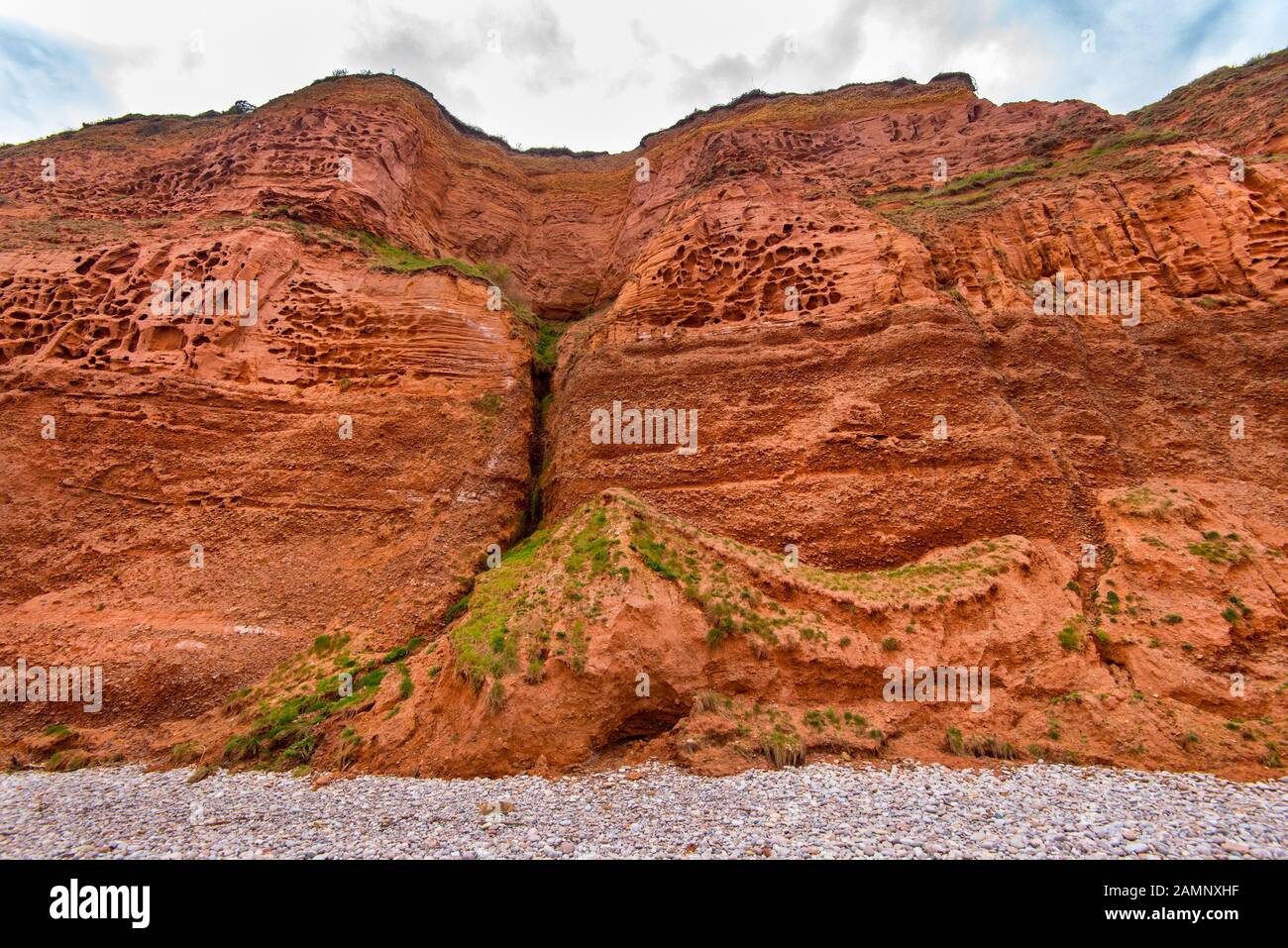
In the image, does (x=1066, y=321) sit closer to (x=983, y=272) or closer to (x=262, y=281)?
(x=983, y=272)

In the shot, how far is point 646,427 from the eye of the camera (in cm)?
1717

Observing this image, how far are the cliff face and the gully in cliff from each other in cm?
28

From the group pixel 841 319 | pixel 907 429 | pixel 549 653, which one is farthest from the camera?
pixel 841 319

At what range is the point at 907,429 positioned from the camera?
1494 cm

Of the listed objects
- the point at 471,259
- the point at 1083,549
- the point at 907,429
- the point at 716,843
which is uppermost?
the point at 471,259

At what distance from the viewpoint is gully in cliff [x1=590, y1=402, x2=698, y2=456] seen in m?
16.6

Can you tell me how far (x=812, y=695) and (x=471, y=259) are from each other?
2763 cm

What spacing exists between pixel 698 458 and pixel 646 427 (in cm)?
204

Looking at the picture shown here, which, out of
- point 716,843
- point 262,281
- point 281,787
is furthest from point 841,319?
point 262,281
